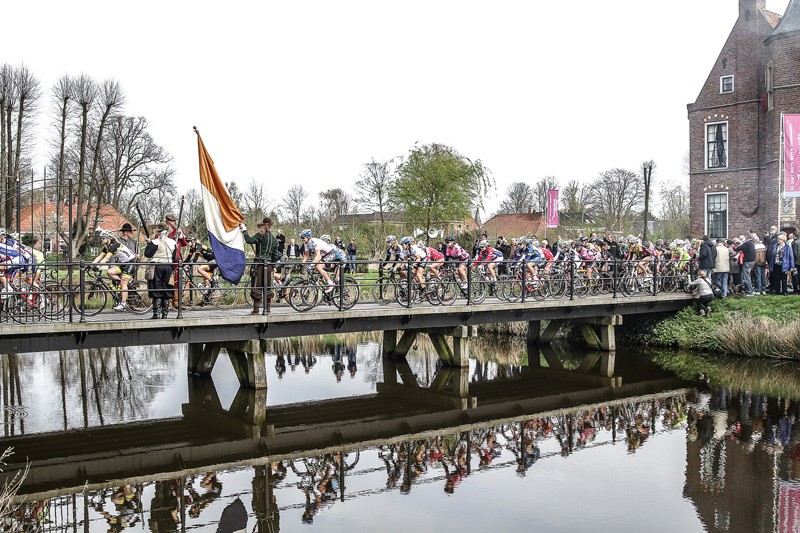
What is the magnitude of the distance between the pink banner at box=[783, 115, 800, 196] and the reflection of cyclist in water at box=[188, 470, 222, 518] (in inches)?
862

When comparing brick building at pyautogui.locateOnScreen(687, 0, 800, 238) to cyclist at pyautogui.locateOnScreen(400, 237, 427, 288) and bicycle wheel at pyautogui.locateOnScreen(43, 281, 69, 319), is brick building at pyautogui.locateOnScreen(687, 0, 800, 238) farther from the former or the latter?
bicycle wheel at pyautogui.locateOnScreen(43, 281, 69, 319)

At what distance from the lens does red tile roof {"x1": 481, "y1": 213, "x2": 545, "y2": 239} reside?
83.1m

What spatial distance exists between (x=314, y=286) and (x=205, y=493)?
6.21 meters

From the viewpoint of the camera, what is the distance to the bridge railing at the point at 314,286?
1395 cm

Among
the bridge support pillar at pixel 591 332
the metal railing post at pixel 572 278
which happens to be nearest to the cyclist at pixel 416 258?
the metal railing post at pixel 572 278

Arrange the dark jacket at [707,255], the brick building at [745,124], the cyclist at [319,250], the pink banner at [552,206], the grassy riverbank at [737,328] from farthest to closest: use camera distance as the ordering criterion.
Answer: the pink banner at [552,206] < the brick building at [745,124] < the dark jacket at [707,255] < the grassy riverbank at [737,328] < the cyclist at [319,250]

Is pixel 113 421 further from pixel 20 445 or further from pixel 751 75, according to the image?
pixel 751 75

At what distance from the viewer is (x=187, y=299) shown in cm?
1802

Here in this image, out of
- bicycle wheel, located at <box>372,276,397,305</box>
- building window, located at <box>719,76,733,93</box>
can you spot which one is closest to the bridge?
bicycle wheel, located at <box>372,276,397,305</box>

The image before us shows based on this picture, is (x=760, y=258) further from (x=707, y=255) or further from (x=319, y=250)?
(x=319, y=250)

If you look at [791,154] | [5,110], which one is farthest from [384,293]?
[5,110]

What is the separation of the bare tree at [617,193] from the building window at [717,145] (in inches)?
1395

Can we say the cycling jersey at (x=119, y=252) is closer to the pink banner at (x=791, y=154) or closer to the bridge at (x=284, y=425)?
the bridge at (x=284, y=425)

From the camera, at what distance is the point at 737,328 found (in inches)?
787
